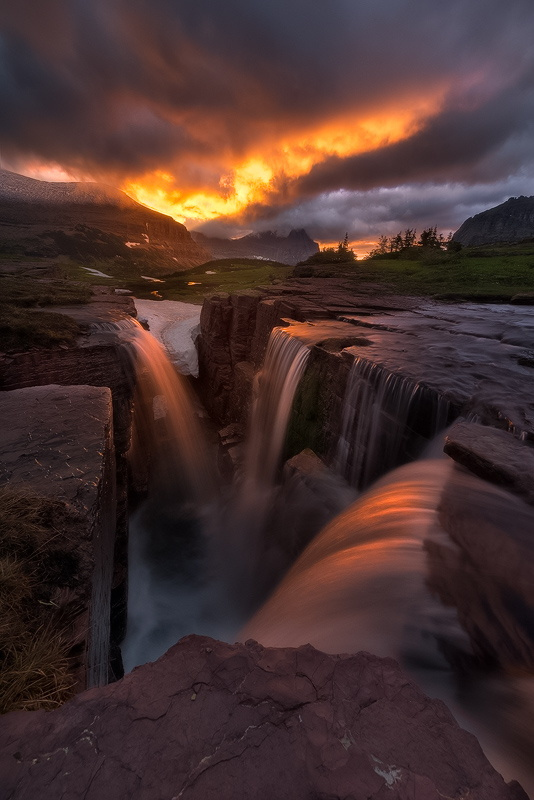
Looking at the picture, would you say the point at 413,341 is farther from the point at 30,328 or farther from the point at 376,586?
the point at 30,328

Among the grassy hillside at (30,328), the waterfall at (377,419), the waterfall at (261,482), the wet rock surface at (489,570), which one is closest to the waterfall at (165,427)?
the grassy hillside at (30,328)

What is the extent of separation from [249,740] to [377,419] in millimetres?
6302

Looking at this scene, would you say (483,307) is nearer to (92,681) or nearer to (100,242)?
(92,681)

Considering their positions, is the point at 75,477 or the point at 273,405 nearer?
the point at 75,477

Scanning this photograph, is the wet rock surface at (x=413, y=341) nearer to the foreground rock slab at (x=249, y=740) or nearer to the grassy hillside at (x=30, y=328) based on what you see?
the foreground rock slab at (x=249, y=740)

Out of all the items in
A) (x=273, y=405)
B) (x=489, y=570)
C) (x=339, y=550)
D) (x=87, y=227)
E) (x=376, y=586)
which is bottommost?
(x=273, y=405)

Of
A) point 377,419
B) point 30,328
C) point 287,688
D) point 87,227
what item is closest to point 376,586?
point 287,688

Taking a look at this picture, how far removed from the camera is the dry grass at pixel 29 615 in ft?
6.94

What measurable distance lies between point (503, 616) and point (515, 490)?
176 centimetres

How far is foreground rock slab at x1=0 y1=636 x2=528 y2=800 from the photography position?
1.46m

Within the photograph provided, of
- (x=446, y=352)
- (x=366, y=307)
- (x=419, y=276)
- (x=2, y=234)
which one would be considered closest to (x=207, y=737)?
(x=446, y=352)

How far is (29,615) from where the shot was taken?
2.61m

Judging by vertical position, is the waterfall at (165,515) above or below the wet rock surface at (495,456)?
below

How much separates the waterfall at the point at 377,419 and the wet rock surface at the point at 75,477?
5.39m
